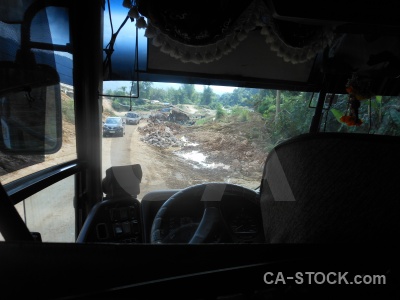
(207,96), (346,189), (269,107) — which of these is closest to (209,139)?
(207,96)

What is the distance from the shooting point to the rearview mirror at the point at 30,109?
1.11m

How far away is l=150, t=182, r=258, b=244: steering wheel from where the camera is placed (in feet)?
4.70

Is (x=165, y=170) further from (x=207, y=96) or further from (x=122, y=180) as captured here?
(x=207, y=96)

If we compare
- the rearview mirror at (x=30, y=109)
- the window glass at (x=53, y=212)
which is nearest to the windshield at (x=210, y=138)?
the window glass at (x=53, y=212)

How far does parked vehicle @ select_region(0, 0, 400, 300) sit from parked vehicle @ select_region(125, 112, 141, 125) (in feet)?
0.15

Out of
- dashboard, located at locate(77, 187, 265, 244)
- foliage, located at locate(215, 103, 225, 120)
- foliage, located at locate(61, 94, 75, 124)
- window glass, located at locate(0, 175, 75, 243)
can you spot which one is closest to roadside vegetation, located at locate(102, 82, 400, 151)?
foliage, located at locate(215, 103, 225, 120)

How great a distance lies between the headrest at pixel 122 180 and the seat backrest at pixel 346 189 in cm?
155

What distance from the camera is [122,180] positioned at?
194 cm

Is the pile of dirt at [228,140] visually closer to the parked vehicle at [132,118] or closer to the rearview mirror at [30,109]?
the parked vehicle at [132,118]

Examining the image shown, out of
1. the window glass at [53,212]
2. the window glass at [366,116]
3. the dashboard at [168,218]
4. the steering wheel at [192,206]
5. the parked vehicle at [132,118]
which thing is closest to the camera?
the window glass at [53,212]

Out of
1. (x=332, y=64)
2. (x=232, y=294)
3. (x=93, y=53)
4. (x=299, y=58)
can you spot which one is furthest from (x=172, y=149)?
(x=232, y=294)

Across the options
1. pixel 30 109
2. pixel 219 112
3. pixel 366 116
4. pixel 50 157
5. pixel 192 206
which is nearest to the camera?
pixel 30 109

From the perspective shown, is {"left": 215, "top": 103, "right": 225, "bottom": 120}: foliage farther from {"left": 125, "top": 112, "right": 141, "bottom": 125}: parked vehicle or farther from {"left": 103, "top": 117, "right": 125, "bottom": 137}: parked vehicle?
{"left": 103, "top": 117, "right": 125, "bottom": 137}: parked vehicle

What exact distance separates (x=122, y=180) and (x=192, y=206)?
0.62 m
